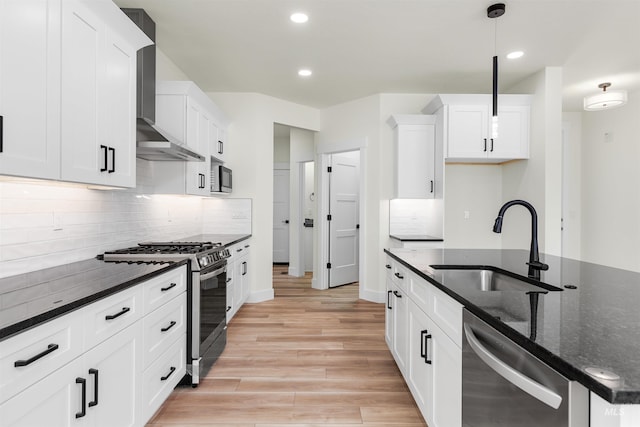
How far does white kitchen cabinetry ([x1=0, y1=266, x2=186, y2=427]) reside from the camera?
1.04 metres

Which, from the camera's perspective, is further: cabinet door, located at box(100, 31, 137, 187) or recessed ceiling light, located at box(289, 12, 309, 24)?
recessed ceiling light, located at box(289, 12, 309, 24)

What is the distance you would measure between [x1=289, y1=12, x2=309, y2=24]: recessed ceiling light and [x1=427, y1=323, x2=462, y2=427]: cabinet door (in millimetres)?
2467

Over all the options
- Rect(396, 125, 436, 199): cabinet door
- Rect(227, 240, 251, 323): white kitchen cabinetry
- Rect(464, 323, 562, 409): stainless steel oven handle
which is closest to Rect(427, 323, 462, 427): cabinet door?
Rect(464, 323, 562, 409): stainless steel oven handle

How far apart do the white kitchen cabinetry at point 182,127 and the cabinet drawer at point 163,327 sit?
51.0 inches

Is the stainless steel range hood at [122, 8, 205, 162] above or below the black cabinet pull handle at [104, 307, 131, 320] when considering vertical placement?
above

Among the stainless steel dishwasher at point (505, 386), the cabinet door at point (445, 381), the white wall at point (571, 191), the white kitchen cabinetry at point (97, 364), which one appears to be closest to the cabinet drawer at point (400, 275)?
the cabinet door at point (445, 381)

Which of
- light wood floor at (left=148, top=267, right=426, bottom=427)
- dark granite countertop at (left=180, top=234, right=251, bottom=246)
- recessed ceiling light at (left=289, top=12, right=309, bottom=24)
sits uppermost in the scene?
recessed ceiling light at (left=289, top=12, right=309, bottom=24)

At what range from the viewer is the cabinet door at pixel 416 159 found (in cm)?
427

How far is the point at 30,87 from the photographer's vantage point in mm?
1372

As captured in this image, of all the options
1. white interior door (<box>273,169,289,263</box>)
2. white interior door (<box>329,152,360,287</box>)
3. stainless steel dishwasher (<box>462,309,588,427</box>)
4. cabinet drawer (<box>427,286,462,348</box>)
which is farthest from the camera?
white interior door (<box>273,169,289,263</box>)

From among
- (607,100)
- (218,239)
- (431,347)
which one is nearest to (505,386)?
(431,347)

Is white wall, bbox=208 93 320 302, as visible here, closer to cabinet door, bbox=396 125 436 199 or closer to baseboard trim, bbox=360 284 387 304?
baseboard trim, bbox=360 284 387 304

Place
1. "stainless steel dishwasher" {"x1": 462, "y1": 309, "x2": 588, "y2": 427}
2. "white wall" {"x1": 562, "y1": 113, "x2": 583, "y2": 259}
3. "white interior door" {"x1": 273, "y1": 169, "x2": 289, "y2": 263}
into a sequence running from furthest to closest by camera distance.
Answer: "white interior door" {"x1": 273, "y1": 169, "x2": 289, "y2": 263} < "white wall" {"x1": 562, "y1": 113, "x2": 583, "y2": 259} < "stainless steel dishwasher" {"x1": 462, "y1": 309, "x2": 588, "y2": 427}

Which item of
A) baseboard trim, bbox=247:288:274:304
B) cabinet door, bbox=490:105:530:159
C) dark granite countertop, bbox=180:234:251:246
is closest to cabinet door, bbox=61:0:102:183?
dark granite countertop, bbox=180:234:251:246
